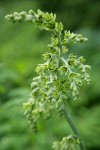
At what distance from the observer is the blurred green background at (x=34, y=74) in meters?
4.77

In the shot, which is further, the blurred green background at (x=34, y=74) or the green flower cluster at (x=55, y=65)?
the blurred green background at (x=34, y=74)

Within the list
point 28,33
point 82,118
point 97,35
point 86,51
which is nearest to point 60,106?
point 82,118

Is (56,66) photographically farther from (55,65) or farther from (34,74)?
(34,74)

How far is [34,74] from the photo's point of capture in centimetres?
621

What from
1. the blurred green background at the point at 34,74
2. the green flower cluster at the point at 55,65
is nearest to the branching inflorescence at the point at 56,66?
the green flower cluster at the point at 55,65

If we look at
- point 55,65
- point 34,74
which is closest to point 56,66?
point 55,65

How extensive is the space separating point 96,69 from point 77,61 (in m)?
3.32

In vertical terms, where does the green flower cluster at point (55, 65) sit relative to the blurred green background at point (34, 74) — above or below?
below

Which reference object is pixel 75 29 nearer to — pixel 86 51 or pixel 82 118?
pixel 86 51

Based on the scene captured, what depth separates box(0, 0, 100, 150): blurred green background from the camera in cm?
477

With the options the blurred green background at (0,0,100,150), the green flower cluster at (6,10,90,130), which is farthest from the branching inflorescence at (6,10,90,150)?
the blurred green background at (0,0,100,150)

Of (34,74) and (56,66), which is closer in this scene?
(56,66)

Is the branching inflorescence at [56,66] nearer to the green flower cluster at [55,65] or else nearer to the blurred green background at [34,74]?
the green flower cluster at [55,65]

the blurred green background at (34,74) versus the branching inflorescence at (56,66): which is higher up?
the blurred green background at (34,74)
